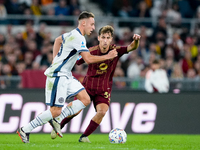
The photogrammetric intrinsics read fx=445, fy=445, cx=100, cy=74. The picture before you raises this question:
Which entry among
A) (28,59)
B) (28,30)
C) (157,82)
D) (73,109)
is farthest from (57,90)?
(28,30)

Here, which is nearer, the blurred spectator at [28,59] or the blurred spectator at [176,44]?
the blurred spectator at [28,59]

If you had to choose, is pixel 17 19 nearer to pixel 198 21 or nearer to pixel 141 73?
pixel 141 73

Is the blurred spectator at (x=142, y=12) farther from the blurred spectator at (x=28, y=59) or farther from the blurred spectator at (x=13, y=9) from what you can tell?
the blurred spectator at (x=28, y=59)

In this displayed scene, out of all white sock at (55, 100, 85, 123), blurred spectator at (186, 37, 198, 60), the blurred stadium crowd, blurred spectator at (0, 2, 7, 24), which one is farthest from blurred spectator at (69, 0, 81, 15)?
white sock at (55, 100, 85, 123)

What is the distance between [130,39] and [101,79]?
7.88m

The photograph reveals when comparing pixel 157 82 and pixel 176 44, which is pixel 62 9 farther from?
pixel 157 82

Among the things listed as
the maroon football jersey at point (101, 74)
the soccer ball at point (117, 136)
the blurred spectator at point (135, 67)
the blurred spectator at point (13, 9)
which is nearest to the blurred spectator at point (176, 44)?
the blurred spectator at point (135, 67)

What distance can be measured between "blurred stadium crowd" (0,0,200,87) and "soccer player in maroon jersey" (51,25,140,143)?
15.2ft

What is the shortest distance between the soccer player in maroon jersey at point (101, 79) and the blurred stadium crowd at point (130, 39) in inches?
183

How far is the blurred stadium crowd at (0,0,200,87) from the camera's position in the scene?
46.4 ft

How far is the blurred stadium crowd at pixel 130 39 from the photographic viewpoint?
1414 centimetres

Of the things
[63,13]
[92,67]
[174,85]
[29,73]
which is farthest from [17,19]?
[92,67]

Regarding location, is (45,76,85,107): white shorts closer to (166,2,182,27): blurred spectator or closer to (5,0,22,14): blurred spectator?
(5,0,22,14): blurred spectator

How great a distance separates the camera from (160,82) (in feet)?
39.7
